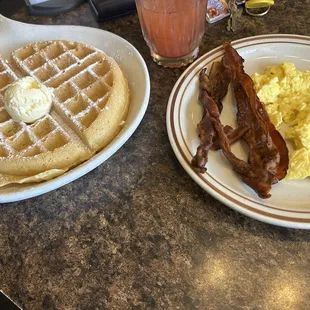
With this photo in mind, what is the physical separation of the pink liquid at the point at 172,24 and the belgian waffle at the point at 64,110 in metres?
0.16

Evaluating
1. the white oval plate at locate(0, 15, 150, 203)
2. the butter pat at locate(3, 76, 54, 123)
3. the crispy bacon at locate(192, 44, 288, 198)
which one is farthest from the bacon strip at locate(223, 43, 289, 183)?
the butter pat at locate(3, 76, 54, 123)

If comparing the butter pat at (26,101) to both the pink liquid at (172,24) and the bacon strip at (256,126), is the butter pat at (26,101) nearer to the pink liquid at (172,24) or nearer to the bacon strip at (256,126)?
the pink liquid at (172,24)

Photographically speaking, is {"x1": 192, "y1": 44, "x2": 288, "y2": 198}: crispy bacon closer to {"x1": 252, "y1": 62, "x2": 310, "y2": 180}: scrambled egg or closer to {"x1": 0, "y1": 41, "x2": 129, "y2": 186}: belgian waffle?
{"x1": 252, "y1": 62, "x2": 310, "y2": 180}: scrambled egg

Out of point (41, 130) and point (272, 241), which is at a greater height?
point (41, 130)

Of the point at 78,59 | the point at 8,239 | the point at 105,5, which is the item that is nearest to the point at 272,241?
the point at 8,239

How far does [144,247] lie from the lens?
933 millimetres

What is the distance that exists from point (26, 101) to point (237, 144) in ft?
1.75

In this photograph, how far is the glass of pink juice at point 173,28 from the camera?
1.16 metres

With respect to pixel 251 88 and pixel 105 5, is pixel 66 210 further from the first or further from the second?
pixel 105 5

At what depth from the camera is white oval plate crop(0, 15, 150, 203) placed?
968 mm

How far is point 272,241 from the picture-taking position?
0.91 metres

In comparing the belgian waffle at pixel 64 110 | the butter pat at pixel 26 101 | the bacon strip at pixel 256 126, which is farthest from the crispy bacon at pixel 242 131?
the butter pat at pixel 26 101

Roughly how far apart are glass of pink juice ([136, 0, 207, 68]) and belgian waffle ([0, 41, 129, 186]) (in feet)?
0.52

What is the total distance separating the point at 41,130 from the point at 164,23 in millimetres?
450
